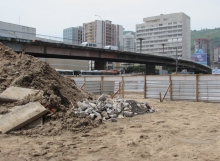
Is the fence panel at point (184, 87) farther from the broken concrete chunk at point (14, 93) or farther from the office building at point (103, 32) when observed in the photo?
the office building at point (103, 32)

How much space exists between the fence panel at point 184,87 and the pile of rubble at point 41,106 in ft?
21.9

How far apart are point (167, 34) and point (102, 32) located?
49023mm

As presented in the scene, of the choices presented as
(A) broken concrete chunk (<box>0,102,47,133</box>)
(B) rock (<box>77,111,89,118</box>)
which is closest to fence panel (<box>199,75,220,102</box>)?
(B) rock (<box>77,111,89,118</box>)

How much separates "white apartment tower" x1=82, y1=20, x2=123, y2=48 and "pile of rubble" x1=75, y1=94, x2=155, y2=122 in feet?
322

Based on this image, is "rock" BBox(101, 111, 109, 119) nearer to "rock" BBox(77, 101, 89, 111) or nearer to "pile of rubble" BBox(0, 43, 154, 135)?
"pile of rubble" BBox(0, 43, 154, 135)

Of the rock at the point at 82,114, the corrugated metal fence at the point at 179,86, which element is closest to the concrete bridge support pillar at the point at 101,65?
the corrugated metal fence at the point at 179,86

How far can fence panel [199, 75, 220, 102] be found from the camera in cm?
1697

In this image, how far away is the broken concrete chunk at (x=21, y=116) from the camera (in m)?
7.59

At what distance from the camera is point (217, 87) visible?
16.9 m

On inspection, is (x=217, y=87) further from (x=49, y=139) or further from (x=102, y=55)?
(x=102, y=55)

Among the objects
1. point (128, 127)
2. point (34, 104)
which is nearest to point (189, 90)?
point (128, 127)

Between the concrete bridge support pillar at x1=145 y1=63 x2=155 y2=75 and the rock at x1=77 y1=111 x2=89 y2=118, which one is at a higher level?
the concrete bridge support pillar at x1=145 y1=63 x2=155 y2=75

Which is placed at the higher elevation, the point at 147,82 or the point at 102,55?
the point at 102,55

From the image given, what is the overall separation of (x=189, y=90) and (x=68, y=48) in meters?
28.2
